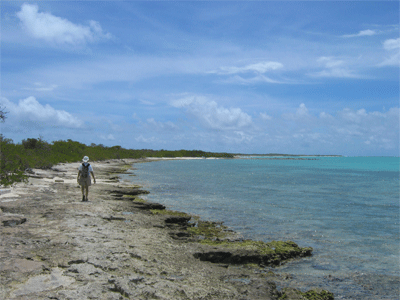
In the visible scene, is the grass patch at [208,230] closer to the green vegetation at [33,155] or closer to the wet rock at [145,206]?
the wet rock at [145,206]

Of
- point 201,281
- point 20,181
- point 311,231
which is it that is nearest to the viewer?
point 201,281

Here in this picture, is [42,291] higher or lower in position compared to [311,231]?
higher

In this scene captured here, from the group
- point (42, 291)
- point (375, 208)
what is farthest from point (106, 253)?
point (375, 208)

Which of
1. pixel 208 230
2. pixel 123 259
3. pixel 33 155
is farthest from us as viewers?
pixel 33 155

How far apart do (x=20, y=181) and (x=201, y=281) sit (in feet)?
54.0

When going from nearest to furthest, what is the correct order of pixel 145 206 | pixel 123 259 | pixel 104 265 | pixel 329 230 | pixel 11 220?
pixel 104 265, pixel 123 259, pixel 11 220, pixel 329 230, pixel 145 206

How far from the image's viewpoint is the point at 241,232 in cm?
1445

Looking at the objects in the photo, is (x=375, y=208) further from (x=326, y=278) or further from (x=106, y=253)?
(x=106, y=253)

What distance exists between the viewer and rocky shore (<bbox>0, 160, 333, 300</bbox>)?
6.38 m

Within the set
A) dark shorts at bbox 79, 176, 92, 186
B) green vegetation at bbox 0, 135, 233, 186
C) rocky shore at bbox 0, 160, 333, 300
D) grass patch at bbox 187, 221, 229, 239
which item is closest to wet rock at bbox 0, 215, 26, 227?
rocky shore at bbox 0, 160, 333, 300

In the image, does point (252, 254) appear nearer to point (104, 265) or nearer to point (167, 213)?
point (104, 265)

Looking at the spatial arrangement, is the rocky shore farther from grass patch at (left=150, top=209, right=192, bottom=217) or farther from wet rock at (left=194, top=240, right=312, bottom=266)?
grass patch at (left=150, top=209, right=192, bottom=217)

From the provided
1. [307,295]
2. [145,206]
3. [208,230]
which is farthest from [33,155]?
[307,295]

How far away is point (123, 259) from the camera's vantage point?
26.3ft
